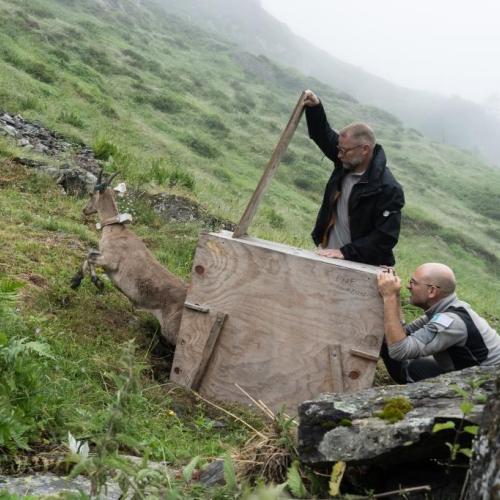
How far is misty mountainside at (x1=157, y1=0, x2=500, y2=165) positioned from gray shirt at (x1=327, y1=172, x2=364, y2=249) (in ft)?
458

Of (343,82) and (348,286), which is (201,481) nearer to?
(348,286)

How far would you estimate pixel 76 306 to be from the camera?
6.59 meters

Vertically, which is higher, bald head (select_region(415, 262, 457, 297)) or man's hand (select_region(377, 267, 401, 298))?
bald head (select_region(415, 262, 457, 297))

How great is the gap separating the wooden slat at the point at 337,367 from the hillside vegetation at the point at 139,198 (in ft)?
2.80

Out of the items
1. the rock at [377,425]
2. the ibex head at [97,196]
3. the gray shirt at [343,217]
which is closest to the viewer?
the rock at [377,425]

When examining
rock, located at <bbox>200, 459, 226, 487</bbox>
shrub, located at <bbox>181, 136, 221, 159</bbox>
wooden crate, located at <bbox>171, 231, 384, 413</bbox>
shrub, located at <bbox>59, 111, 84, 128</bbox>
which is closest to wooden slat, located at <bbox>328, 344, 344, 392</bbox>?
wooden crate, located at <bbox>171, 231, 384, 413</bbox>

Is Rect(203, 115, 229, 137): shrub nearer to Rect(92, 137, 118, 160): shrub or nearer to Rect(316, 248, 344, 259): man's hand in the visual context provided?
Rect(92, 137, 118, 160): shrub

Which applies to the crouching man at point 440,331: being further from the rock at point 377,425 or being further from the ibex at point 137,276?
the ibex at point 137,276

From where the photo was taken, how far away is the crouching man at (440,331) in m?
5.11

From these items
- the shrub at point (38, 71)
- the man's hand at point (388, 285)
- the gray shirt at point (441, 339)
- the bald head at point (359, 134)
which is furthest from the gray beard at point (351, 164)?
the shrub at point (38, 71)

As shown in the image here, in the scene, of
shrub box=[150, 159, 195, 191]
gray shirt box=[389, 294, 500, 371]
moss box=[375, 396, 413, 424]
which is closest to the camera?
moss box=[375, 396, 413, 424]

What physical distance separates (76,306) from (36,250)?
52.0 inches

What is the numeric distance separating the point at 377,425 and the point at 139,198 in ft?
29.3

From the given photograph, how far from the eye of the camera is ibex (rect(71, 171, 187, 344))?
6754 mm
